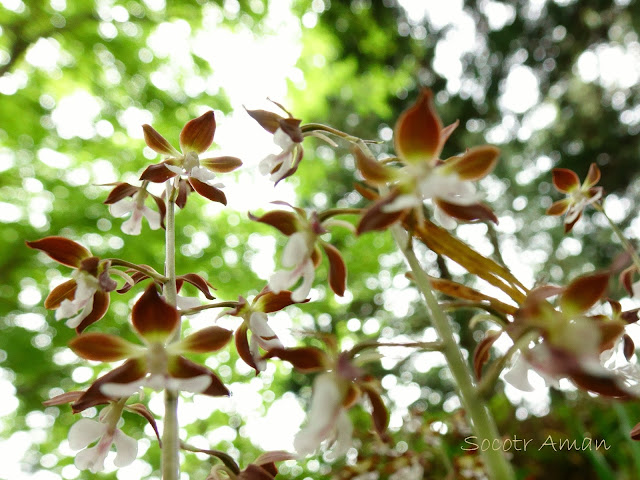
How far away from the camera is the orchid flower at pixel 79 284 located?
0.48 metres

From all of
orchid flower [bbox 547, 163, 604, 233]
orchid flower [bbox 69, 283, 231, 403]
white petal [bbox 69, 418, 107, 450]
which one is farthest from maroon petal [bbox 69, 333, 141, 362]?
orchid flower [bbox 547, 163, 604, 233]

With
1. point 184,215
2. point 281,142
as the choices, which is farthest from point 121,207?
point 184,215

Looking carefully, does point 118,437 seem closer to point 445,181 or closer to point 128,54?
point 445,181

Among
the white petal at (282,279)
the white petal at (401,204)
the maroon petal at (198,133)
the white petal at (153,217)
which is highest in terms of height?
the maroon petal at (198,133)

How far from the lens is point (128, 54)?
90.4 inches

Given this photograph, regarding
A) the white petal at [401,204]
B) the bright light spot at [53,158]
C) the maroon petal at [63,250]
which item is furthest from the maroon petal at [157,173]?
the bright light spot at [53,158]

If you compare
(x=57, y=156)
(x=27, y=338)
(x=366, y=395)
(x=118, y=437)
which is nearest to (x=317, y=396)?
(x=366, y=395)

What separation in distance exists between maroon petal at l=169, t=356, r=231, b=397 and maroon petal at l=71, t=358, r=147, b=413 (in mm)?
26

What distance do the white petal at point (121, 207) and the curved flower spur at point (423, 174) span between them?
1.16 ft

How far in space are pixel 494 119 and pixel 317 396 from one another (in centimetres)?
597

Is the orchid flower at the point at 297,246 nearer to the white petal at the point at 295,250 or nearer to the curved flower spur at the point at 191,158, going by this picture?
the white petal at the point at 295,250

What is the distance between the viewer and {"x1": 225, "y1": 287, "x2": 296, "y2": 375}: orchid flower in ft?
1.52

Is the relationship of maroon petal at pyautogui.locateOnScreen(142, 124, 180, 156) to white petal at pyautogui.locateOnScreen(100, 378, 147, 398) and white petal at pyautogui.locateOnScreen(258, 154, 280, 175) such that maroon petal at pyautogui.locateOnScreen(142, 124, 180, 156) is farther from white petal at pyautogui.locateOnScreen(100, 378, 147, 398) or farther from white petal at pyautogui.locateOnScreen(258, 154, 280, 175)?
white petal at pyautogui.locateOnScreen(100, 378, 147, 398)

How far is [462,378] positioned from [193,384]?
0.66 feet
